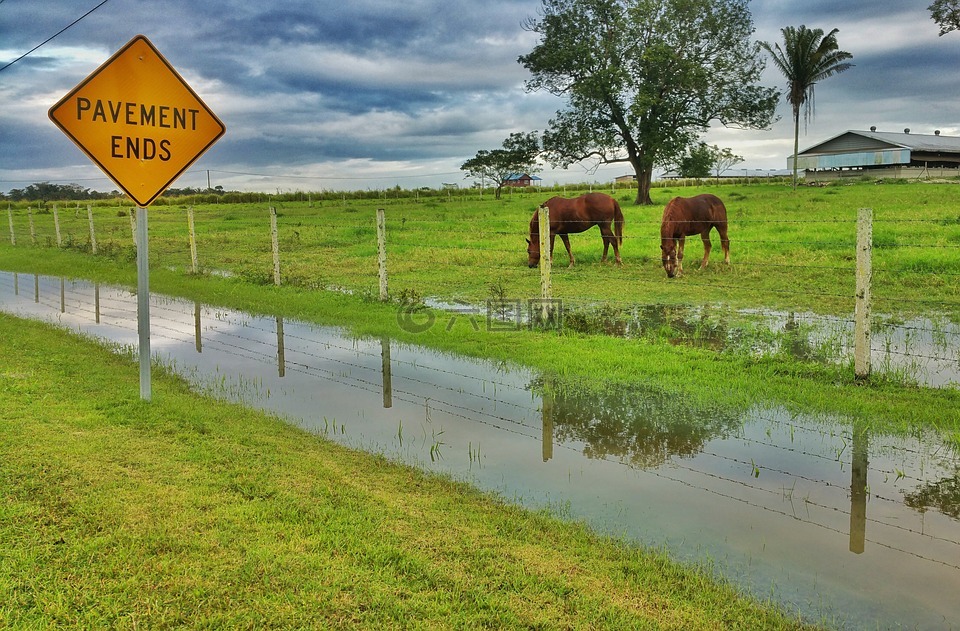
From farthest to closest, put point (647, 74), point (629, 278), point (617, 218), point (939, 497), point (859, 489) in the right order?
point (647, 74) < point (617, 218) < point (629, 278) < point (859, 489) < point (939, 497)

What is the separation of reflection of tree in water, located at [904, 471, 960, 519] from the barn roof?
53825mm

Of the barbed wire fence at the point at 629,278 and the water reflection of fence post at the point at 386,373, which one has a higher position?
the barbed wire fence at the point at 629,278

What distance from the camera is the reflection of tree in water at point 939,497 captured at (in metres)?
4.38

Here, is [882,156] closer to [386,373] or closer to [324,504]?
[386,373]

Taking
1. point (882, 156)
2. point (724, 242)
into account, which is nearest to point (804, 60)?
point (882, 156)

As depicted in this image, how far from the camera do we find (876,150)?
170ft

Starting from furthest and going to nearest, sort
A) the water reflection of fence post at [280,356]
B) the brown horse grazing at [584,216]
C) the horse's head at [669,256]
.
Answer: the brown horse grazing at [584,216] < the horse's head at [669,256] < the water reflection of fence post at [280,356]

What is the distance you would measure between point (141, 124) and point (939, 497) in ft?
21.3

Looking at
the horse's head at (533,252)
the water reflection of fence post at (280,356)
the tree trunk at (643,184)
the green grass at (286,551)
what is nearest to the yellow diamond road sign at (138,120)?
the green grass at (286,551)

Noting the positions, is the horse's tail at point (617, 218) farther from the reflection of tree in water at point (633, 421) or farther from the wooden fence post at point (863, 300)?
the reflection of tree in water at point (633, 421)

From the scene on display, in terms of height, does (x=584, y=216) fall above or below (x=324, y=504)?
above

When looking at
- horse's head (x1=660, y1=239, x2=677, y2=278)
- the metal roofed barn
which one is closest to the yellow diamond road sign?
horse's head (x1=660, y1=239, x2=677, y2=278)

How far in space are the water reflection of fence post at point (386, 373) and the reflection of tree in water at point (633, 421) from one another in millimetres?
1449

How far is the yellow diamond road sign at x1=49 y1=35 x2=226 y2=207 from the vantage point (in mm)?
5539
